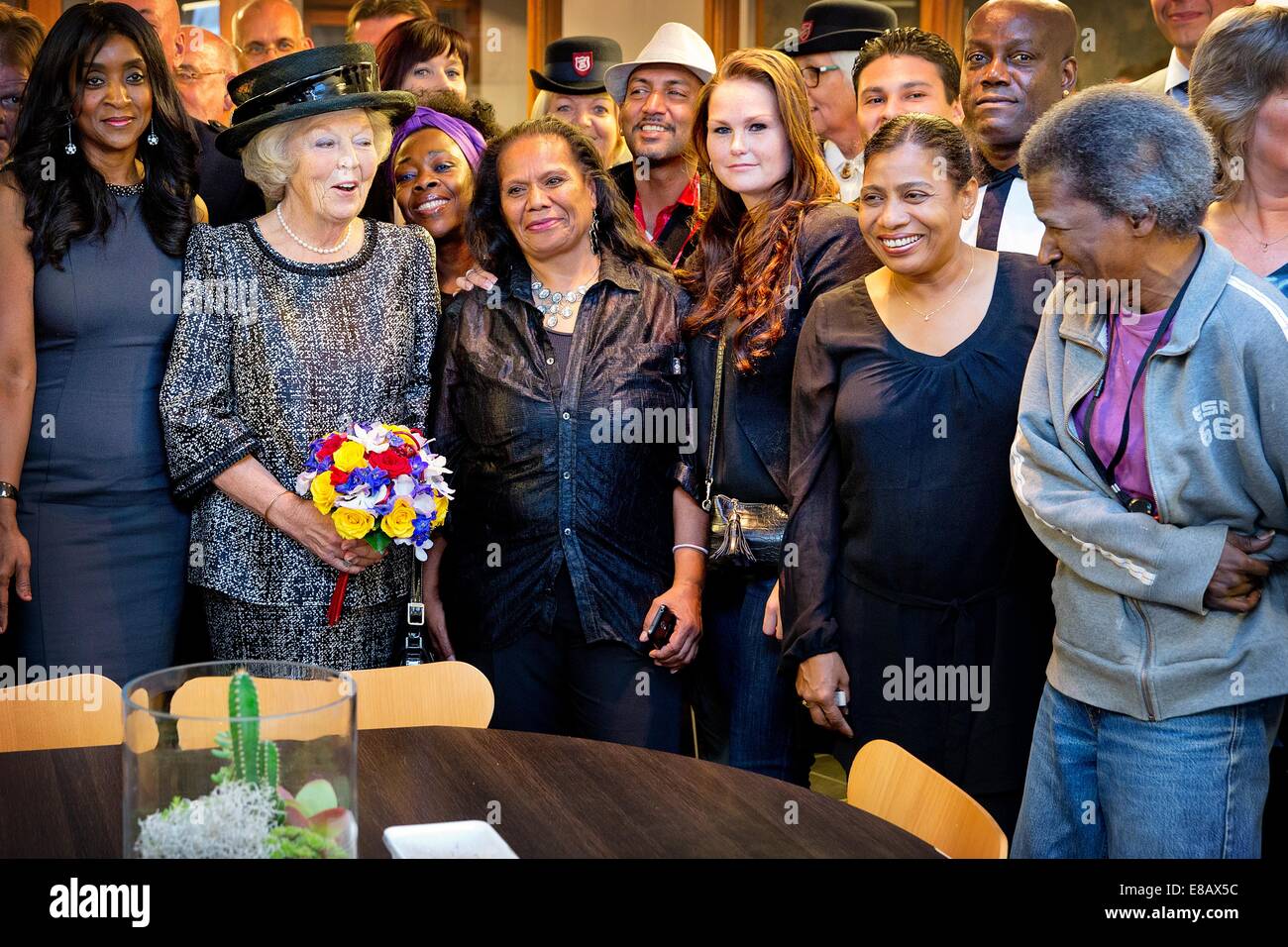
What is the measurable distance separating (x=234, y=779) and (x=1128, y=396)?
147cm

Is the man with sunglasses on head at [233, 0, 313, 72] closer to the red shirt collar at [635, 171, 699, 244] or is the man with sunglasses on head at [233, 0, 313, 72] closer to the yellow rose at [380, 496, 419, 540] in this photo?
the red shirt collar at [635, 171, 699, 244]

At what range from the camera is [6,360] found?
3100 mm

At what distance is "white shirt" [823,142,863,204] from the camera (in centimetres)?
427

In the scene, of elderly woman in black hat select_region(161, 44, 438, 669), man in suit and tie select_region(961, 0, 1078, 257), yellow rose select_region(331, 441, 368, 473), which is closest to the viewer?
yellow rose select_region(331, 441, 368, 473)

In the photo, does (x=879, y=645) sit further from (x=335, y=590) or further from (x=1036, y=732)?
(x=335, y=590)

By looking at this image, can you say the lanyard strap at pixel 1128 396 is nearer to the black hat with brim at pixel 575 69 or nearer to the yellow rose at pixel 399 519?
the yellow rose at pixel 399 519

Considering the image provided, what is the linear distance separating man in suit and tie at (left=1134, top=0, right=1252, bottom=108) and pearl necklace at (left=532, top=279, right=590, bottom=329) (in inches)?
65.8

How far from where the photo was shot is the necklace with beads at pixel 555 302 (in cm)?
320

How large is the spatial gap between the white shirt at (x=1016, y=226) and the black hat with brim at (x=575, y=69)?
6.13ft

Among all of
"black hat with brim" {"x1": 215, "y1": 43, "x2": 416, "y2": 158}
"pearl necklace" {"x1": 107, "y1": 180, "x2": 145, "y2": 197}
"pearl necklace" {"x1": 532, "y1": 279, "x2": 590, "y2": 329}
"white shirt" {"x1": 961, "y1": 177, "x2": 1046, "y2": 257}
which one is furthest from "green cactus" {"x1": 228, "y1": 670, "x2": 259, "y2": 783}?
"white shirt" {"x1": 961, "y1": 177, "x2": 1046, "y2": 257}

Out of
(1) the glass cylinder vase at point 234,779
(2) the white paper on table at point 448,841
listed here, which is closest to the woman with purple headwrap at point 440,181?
(2) the white paper on table at point 448,841

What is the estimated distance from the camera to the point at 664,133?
14.0 ft
